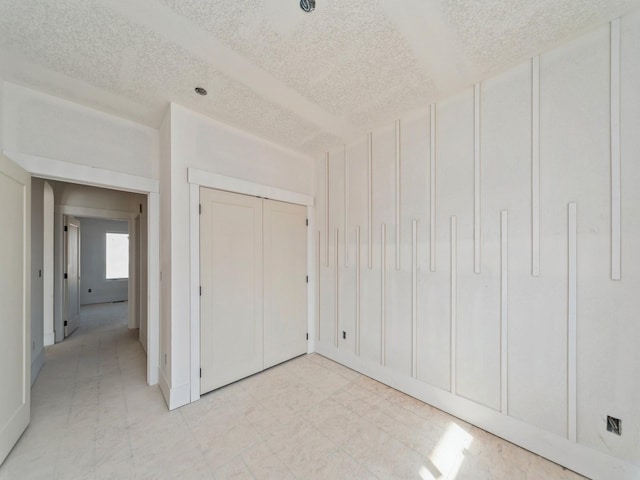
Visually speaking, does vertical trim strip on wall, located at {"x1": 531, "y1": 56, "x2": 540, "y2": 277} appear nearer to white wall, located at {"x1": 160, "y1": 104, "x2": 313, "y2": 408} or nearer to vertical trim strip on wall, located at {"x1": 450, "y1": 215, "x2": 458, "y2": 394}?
vertical trim strip on wall, located at {"x1": 450, "y1": 215, "x2": 458, "y2": 394}

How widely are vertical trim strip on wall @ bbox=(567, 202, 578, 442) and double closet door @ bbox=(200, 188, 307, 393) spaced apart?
8.50 ft

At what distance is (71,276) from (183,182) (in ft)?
14.3

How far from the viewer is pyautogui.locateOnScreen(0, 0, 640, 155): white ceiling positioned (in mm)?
1424

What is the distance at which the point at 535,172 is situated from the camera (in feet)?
5.87

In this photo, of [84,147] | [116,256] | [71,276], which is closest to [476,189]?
[84,147]

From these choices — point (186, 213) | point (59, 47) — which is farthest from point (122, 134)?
point (186, 213)

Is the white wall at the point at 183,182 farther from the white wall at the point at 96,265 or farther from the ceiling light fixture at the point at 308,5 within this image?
the white wall at the point at 96,265

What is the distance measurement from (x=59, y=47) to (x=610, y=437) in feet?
14.1

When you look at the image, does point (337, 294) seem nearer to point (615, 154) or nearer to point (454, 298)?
point (454, 298)

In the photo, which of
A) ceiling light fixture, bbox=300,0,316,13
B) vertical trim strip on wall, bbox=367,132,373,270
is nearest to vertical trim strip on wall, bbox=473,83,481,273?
vertical trim strip on wall, bbox=367,132,373,270

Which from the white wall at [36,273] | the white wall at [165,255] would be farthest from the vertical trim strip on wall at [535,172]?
the white wall at [36,273]

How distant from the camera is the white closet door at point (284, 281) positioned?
3.04 meters

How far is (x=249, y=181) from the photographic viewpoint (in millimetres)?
2859

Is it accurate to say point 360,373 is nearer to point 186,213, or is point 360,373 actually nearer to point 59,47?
point 186,213
